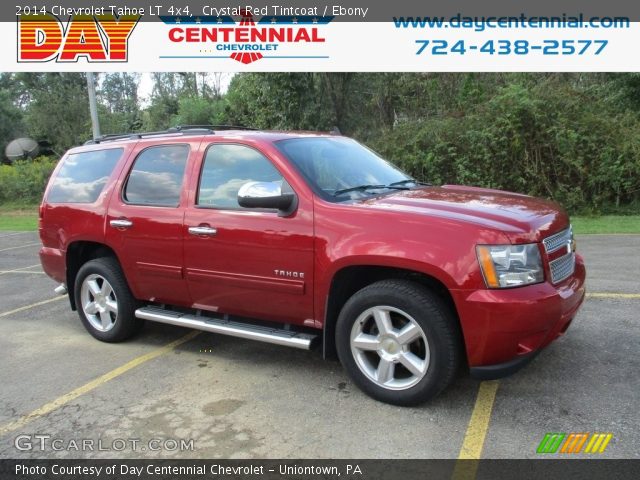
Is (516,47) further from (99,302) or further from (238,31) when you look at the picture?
(99,302)

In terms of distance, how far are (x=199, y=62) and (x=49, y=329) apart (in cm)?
976

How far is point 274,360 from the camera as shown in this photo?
4633 millimetres

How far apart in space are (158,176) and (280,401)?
2249 mm

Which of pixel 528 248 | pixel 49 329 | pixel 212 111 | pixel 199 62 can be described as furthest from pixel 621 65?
pixel 212 111

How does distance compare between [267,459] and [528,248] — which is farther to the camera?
[528,248]

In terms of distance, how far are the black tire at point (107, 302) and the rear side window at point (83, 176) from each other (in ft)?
2.20

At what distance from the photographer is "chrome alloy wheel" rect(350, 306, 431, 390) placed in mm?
3559

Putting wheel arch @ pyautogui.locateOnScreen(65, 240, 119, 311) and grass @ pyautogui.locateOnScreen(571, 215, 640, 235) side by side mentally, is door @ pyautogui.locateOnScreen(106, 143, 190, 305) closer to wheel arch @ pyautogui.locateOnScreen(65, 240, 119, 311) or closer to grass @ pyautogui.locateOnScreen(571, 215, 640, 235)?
wheel arch @ pyautogui.locateOnScreen(65, 240, 119, 311)

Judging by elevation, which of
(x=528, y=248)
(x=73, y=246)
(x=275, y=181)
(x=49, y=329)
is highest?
(x=275, y=181)

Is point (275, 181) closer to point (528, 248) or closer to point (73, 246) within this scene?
point (528, 248)

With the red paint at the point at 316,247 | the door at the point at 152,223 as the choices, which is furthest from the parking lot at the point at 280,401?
the door at the point at 152,223

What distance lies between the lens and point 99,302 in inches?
207

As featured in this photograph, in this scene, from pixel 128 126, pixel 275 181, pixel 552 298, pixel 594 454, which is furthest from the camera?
pixel 128 126

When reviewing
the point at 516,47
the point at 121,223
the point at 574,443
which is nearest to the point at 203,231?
the point at 121,223
